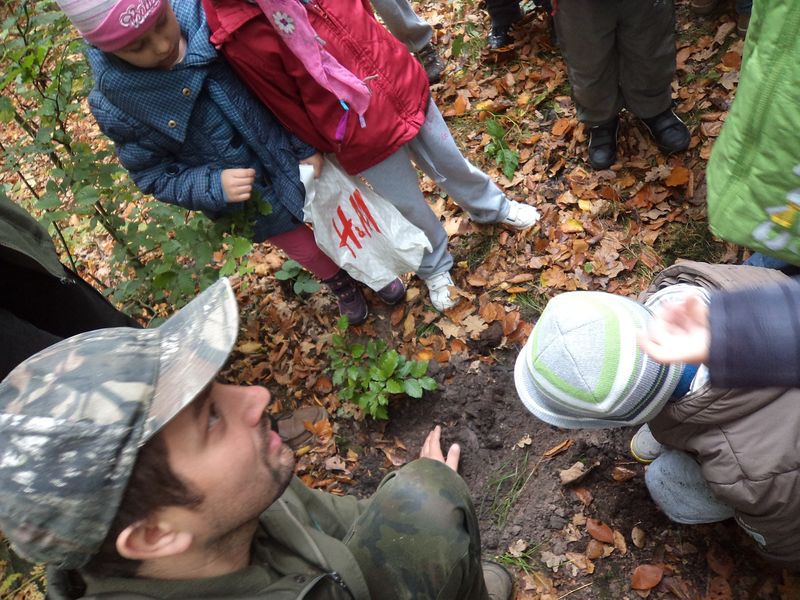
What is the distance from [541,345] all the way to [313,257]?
1.72m

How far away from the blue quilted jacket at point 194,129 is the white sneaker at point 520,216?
1.38 m

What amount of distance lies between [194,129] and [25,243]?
87 centimetres

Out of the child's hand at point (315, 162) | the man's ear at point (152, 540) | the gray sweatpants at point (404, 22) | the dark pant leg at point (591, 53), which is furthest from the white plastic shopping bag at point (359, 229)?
the gray sweatpants at point (404, 22)

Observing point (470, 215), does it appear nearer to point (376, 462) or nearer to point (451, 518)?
point (376, 462)

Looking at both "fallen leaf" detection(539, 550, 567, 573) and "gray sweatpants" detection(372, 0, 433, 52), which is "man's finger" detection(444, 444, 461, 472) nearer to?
"fallen leaf" detection(539, 550, 567, 573)

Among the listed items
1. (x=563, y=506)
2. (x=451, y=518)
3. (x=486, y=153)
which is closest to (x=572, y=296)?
(x=451, y=518)

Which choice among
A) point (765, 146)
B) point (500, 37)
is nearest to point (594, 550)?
point (765, 146)

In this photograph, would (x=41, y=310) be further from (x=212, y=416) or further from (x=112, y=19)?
(x=212, y=416)

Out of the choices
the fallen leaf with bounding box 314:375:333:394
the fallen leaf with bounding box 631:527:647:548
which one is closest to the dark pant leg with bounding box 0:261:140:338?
the fallen leaf with bounding box 314:375:333:394

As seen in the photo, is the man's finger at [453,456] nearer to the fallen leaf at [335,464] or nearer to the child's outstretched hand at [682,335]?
the fallen leaf at [335,464]

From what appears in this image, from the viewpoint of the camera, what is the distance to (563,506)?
266cm

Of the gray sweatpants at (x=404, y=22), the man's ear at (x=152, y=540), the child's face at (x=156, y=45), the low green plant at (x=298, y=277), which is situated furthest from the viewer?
the gray sweatpants at (x=404, y=22)

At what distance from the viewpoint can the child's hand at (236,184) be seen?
252 cm

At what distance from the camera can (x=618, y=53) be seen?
10.3ft
